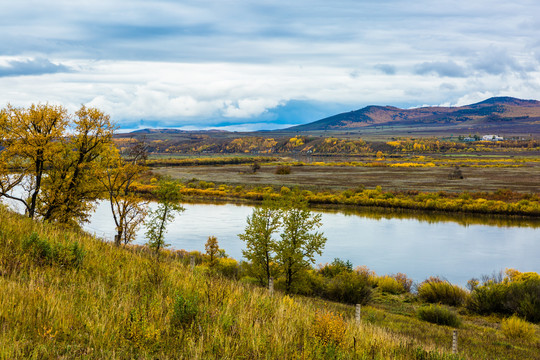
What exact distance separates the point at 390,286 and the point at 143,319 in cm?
2356

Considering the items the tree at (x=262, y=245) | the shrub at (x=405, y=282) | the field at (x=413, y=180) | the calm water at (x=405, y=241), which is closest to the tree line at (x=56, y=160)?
the calm water at (x=405, y=241)

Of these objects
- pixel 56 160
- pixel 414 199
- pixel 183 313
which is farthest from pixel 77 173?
pixel 414 199

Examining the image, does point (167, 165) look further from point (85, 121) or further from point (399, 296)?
point (399, 296)

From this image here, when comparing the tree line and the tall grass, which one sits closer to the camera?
the tall grass

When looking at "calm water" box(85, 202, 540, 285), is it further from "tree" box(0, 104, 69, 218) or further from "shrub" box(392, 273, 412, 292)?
"tree" box(0, 104, 69, 218)

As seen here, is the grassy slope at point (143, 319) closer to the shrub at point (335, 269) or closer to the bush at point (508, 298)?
the bush at point (508, 298)

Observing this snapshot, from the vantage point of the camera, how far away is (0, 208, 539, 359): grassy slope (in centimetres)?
432

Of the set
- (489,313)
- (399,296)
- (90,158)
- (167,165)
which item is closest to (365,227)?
(399,296)

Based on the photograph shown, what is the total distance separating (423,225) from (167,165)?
95.6 meters

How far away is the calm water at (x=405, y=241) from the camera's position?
32.3m

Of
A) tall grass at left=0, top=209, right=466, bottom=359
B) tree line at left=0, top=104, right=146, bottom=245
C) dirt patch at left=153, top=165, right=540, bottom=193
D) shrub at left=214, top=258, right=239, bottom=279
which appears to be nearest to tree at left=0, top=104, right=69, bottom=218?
tree line at left=0, top=104, right=146, bottom=245

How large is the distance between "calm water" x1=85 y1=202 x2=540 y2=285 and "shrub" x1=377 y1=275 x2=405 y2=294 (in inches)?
174

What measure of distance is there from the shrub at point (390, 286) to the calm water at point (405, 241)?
174 inches

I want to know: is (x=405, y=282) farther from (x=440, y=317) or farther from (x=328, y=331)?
(x=328, y=331)
